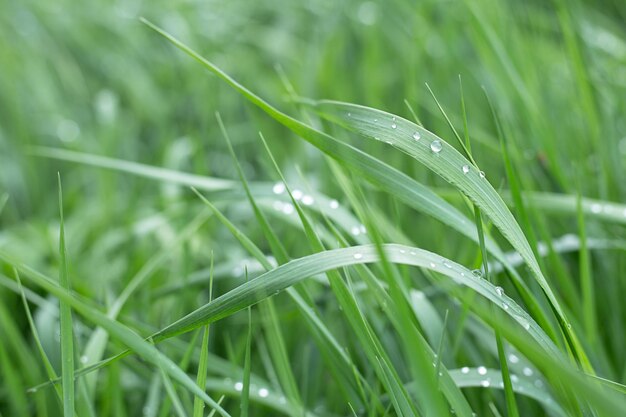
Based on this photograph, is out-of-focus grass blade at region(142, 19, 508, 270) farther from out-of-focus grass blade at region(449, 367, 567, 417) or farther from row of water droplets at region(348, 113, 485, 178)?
out-of-focus grass blade at region(449, 367, 567, 417)

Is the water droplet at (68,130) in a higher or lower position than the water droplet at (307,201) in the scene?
higher

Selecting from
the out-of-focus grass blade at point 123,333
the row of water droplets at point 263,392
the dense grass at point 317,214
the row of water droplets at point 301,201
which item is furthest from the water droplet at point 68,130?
the out-of-focus grass blade at point 123,333

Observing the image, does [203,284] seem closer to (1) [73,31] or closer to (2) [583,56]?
(2) [583,56]

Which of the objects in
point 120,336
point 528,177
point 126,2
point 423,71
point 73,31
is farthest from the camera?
point 126,2

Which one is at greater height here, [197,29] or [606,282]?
[197,29]

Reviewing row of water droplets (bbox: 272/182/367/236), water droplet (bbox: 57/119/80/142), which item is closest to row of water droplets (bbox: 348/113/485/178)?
row of water droplets (bbox: 272/182/367/236)

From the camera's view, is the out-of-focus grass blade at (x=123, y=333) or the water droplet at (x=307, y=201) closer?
the out-of-focus grass blade at (x=123, y=333)

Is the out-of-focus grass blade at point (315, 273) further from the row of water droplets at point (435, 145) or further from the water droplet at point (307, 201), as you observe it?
the water droplet at point (307, 201)

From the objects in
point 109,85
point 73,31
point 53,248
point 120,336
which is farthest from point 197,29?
point 120,336
